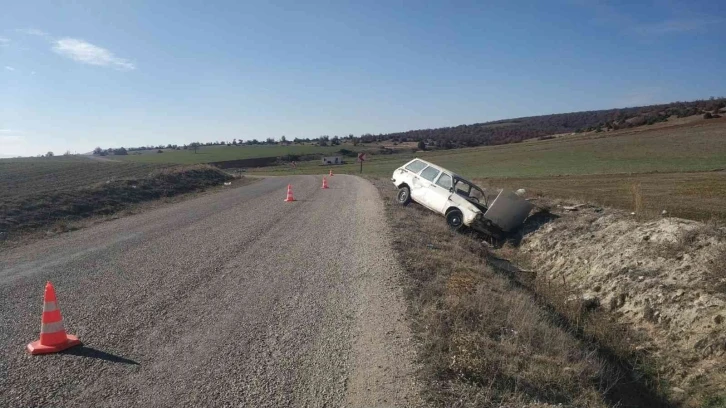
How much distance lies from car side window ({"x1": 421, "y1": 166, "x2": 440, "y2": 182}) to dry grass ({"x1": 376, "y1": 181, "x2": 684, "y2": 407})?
22.2ft

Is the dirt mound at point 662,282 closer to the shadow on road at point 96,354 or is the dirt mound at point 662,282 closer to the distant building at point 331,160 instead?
the shadow on road at point 96,354

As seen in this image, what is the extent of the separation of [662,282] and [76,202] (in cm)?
1674

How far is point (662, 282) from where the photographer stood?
8305 mm

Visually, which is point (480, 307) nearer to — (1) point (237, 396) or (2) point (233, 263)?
(1) point (237, 396)

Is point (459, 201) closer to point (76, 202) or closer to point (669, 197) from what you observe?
point (669, 197)

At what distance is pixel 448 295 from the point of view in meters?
7.02

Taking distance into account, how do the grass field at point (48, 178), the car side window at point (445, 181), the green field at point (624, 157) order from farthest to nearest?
the green field at point (624, 157) < the grass field at point (48, 178) < the car side window at point (445, 181)

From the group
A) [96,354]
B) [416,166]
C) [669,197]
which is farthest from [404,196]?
[96,354]

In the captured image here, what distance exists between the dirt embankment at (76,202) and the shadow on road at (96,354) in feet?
27.6

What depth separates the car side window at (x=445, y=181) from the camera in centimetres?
1562

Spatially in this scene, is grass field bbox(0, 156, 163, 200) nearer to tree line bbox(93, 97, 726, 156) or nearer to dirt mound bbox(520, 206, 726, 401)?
dirt mound bbox(520, 206, 726, 401)

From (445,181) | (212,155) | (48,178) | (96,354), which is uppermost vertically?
(48,178)

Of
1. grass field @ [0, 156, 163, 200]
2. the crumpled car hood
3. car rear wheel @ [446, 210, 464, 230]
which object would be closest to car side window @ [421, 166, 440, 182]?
car rear wheel @ [446, 210, 464, 230]

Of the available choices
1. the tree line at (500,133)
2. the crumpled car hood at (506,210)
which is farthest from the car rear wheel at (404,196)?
the tree line at (500,133)
